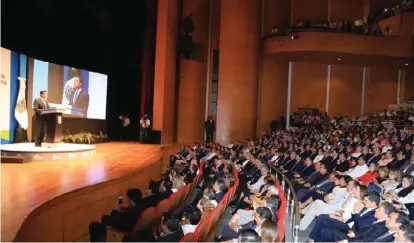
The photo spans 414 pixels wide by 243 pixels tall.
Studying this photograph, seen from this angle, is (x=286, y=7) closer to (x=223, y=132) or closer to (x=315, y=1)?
(x=315, y=1)

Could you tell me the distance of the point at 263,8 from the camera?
14844 millimetres

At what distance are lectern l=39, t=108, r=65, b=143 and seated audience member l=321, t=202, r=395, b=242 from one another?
527 cm

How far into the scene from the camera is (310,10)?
15.5 metres

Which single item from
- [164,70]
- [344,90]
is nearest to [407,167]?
[164,70]

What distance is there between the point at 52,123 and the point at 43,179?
7.38ft

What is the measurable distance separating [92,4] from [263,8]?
7.30 m

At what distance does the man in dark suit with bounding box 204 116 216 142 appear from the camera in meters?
13.2

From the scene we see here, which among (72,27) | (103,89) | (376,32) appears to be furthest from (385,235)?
(376,32)

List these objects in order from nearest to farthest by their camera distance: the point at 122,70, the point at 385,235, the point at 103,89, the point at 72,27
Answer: the point at 385,235, the point at 72,27, the point at 103,89, the point at 122,70

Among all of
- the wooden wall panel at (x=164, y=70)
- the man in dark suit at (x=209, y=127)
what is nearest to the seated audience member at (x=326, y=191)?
the wooden wall panel at (x=164, y=70)

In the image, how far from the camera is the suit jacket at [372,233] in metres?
2.78

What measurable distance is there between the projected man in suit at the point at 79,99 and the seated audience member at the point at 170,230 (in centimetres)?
725

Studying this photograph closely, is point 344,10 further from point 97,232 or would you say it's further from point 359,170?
point 97,232

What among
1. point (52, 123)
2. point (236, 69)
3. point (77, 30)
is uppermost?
point (77, 30)
